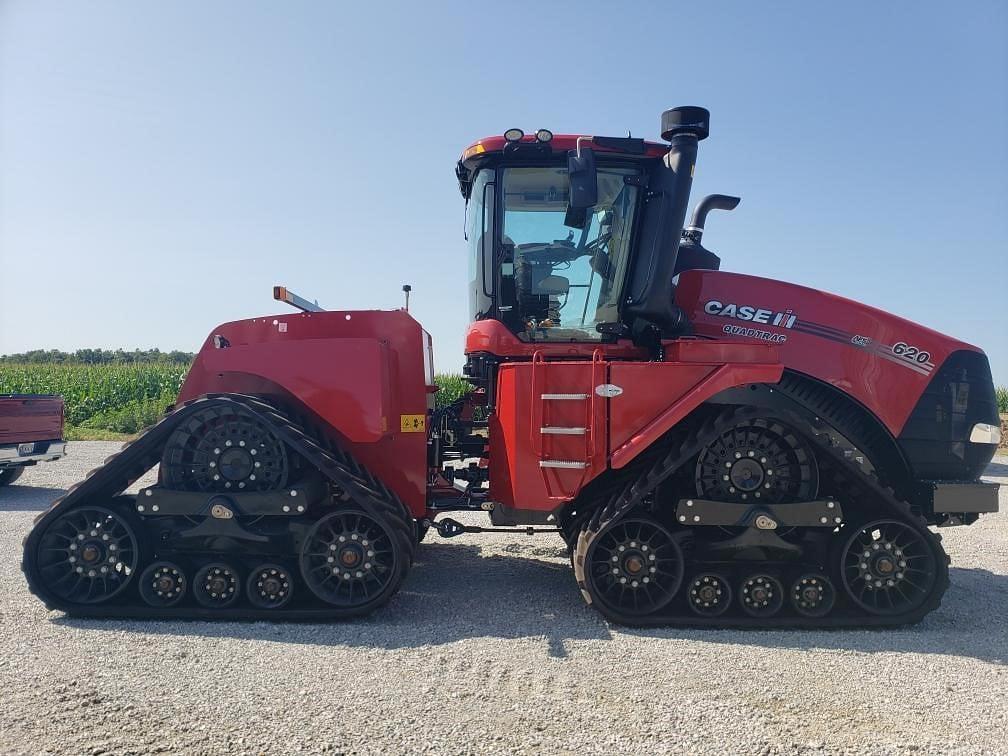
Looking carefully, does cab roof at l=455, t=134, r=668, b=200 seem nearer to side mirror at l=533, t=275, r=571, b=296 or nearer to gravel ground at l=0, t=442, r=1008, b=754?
side mirror at l=533, t=275, r=571, b=296

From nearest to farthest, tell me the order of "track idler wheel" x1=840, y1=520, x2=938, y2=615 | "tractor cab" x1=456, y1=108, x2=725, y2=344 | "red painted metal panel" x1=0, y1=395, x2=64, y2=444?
1. "track idler wheel" x1=840, y1=520, x2=938, y2=615
2. "tractor cab" x1=456, y1=108, x2=725, y2=344
3. "red painted metal panel" x1=0, y1=395, x2=64, y2=444

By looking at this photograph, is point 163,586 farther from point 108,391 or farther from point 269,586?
point 108,391

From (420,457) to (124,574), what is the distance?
84.6 inches

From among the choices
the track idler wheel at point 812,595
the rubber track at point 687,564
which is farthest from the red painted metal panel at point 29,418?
the track idler wheel at point 812,595

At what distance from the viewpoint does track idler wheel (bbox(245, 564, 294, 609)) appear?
4.60 metres

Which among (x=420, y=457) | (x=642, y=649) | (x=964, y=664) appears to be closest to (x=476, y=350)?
(x=420, y=457)

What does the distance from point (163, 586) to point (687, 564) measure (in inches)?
139

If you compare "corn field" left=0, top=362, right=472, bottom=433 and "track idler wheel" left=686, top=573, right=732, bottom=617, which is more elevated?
"corn field" left=0, top=362, right=472, bottom=433

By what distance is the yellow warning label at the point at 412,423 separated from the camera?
202 inches

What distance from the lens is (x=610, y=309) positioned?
521 cm

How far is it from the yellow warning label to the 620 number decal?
138 inches

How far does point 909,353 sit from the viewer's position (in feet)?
16.8

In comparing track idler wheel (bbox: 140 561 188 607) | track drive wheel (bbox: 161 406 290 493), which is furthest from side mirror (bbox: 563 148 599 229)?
track idler wheel (bbox: 140 561 188 607)

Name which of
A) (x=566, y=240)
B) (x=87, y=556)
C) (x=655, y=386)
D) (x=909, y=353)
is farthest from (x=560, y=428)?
(x=87, y=556)
